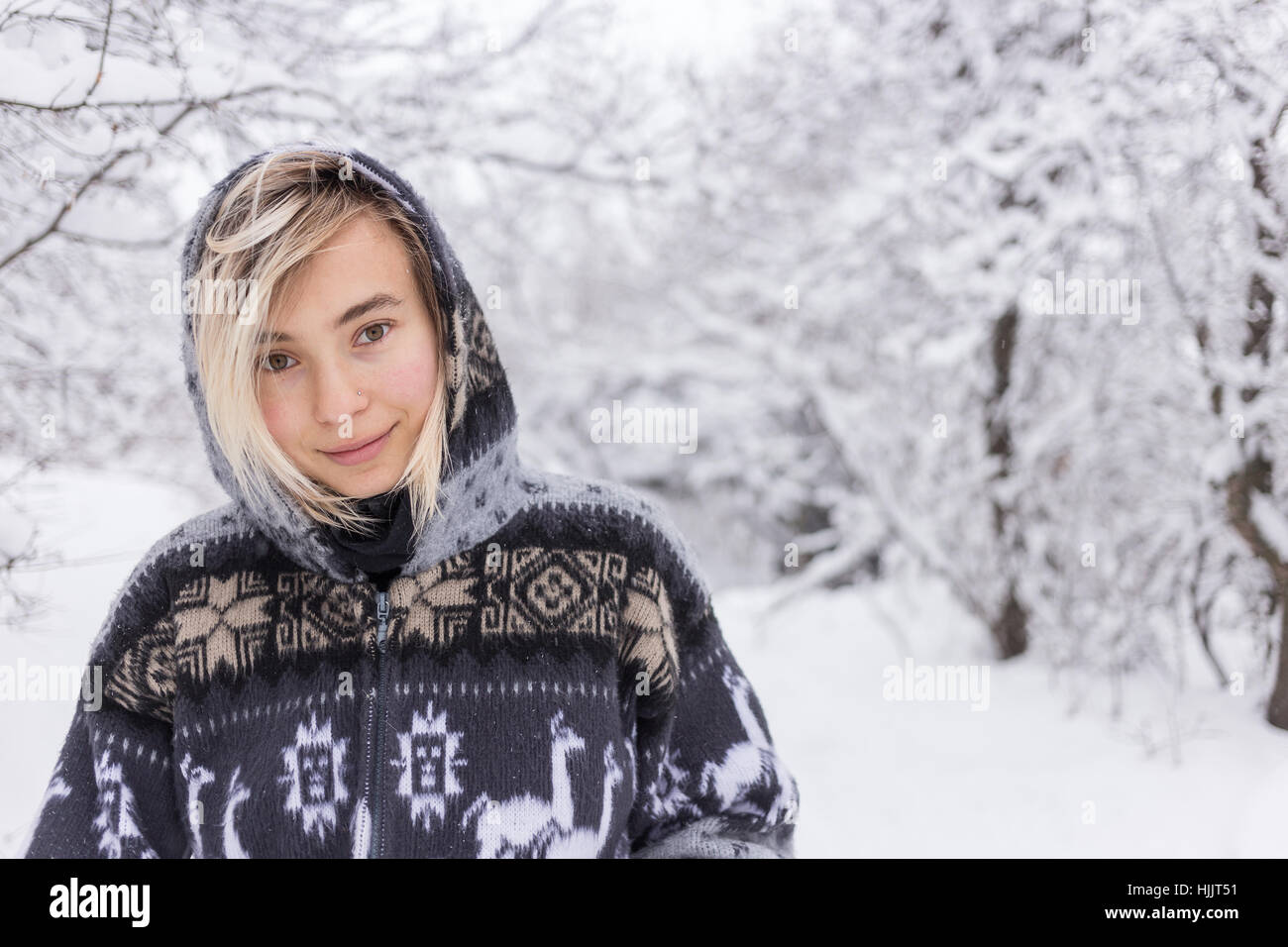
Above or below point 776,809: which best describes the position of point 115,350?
above

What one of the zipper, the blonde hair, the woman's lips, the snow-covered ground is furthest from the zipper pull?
the snow-covered ground

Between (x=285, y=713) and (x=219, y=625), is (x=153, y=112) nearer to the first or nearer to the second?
(x=219, y=625)

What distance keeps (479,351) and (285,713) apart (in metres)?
0.55

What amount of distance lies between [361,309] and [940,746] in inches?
118

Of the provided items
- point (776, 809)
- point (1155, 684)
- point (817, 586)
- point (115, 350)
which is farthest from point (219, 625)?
point (817, 586)

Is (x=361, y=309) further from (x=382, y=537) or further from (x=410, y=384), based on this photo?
(x=382, y=537)

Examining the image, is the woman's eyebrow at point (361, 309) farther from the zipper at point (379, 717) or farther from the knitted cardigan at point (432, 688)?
the zipper at point (379, 717)

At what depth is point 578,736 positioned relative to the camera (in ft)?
3.82

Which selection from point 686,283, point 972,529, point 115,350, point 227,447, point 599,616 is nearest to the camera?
point 227,447

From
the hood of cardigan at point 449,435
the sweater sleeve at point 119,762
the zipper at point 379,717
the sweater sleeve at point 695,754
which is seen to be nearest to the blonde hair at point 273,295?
the hood of cardigan at point 449,435

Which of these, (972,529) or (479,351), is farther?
(972,529)

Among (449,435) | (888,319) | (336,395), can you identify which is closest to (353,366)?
(336,395)

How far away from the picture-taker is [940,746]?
11.0 feet

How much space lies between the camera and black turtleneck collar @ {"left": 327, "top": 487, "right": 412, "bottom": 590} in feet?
3.78
